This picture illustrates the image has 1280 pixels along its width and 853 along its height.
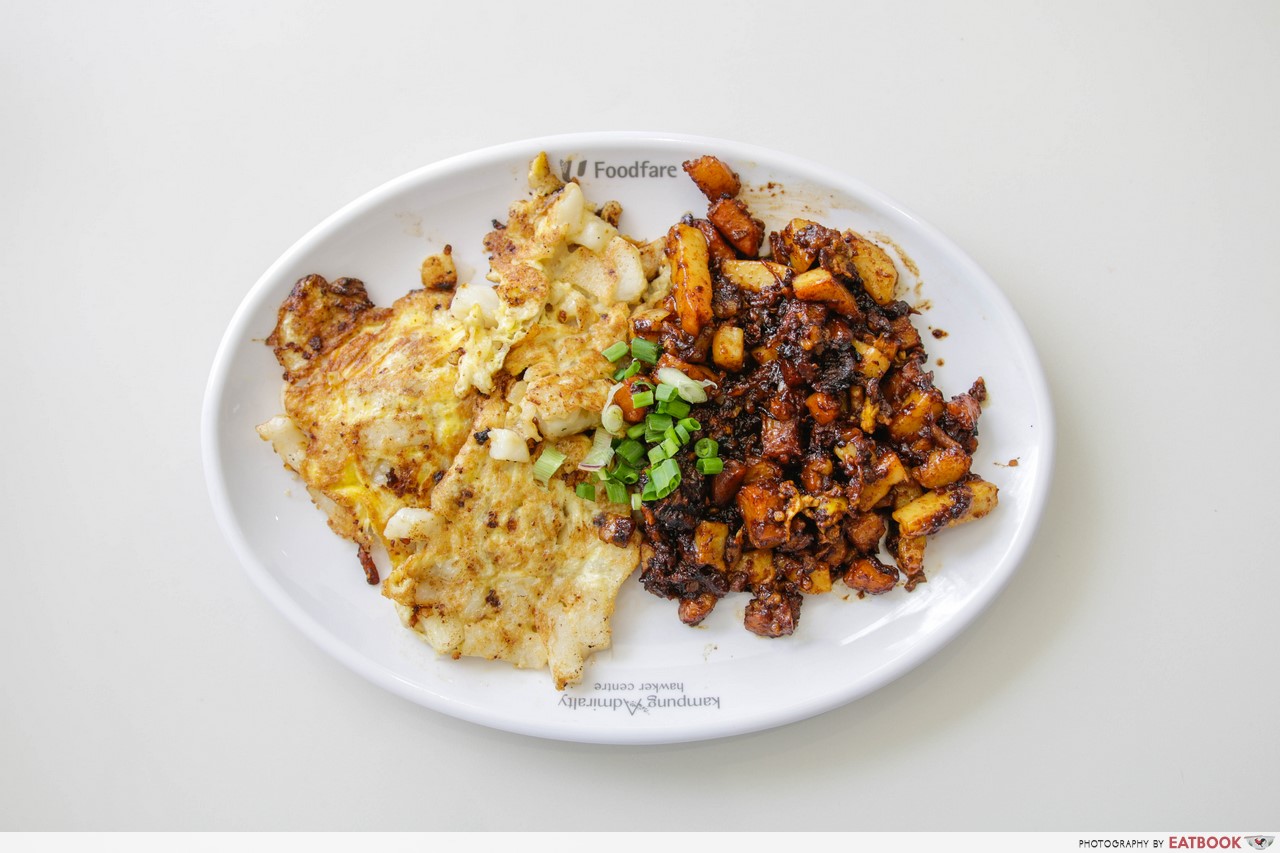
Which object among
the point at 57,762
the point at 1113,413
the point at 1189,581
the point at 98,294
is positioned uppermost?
the point at 98,294

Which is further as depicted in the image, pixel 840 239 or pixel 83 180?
pixel 83 180

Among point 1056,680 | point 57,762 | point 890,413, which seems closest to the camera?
point 890,413

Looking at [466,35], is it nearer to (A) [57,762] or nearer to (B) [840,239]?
(B) [840,239]

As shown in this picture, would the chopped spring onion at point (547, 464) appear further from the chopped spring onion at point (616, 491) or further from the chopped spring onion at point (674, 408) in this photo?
the chopped spring onion at point (674, 408)

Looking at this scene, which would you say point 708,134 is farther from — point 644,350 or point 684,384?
point 684,384

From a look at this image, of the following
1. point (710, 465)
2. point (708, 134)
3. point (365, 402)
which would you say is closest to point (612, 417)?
point (710, 465)

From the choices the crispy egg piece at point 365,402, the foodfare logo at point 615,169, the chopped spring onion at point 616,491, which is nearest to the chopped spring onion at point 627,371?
the chopped spring onion at point 616,491

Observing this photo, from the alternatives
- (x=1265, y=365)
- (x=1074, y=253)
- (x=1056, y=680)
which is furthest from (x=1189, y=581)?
(x=1074, y=253)
